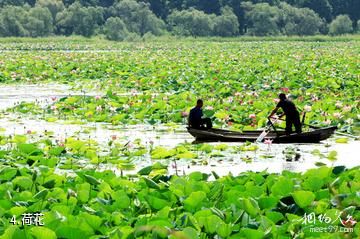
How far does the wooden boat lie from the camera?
33.7 ft

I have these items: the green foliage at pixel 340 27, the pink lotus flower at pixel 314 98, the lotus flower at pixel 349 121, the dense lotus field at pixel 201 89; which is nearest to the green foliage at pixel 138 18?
the green foliage at pixel 340 27

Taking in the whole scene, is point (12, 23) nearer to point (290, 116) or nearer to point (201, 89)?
point (201, 89)

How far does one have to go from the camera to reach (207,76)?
2041 centimetres

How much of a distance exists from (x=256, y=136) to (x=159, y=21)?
71.7m

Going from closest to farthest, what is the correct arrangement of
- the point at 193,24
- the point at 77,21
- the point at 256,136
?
1. the point at 256,136
2. the point at 77,21
3. the point at 193,24

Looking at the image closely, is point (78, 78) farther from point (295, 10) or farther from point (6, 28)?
point (295, 10)

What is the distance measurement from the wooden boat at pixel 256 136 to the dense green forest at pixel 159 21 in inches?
2480

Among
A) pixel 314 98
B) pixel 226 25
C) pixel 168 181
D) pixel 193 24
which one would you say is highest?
pixel 168 181

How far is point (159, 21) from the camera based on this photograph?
3204 inches

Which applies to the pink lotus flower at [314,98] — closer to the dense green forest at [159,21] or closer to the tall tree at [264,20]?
the dense green forest at [159,21]

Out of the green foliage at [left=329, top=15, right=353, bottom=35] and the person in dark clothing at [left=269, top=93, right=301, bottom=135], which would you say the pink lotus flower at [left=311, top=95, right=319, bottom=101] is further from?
the green foliage at [left=329, top=15, right=353, bottom=35]

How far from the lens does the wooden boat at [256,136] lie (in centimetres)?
1027

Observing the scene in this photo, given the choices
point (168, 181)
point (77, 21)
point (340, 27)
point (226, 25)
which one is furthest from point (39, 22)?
point (168, 181)

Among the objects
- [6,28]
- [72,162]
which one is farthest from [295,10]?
[72,162]
